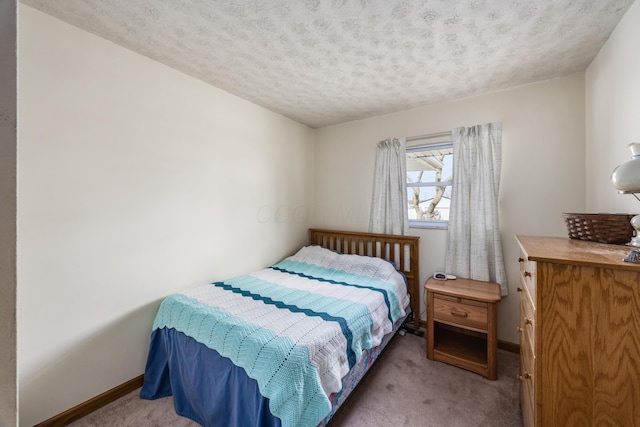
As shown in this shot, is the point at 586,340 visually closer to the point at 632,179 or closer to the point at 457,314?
the point at 632,179

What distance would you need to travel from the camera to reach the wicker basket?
113cm

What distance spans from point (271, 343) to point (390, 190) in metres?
2.13

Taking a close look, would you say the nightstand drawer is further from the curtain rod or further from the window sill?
the curtain rod

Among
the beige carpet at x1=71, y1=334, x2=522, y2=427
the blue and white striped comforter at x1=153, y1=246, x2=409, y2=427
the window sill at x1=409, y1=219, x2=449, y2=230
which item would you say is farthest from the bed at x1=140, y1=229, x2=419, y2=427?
the window sill at x1=409, y1=219, x2=449, y2=230

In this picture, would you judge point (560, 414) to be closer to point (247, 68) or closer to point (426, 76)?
point (426, 76)

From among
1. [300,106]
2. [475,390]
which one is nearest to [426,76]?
[300,106]

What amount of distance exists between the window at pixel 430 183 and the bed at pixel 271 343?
721 millimetres

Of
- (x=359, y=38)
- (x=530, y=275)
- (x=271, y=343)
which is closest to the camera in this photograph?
(x=530, y=275)

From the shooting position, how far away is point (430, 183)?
2.72 meters

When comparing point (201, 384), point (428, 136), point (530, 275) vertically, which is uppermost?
point (428, 136)

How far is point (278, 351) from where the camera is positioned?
1.25 meters

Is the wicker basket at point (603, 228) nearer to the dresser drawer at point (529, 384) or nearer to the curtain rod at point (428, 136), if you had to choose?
the dresser drawer at point (529, 384)
